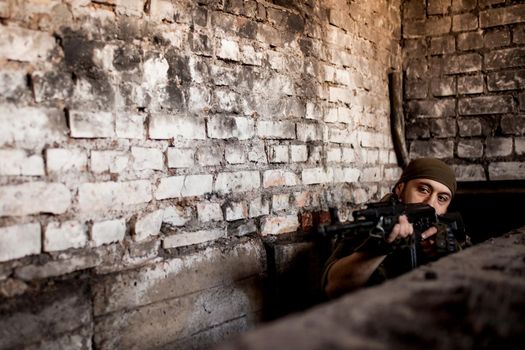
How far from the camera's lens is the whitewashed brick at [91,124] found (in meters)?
1.76

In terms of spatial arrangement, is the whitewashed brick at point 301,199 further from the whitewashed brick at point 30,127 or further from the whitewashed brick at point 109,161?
the whitewashed brick at point 30,127

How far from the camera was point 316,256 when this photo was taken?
8.98ft

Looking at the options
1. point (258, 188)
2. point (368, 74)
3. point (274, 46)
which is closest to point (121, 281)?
point (258, 188)

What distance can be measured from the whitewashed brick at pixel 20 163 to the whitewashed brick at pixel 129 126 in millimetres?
349

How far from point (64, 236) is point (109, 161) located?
1.16 feet

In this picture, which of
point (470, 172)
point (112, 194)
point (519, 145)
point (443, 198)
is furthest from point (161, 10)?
point (519, 145)

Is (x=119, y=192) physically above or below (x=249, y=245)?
above

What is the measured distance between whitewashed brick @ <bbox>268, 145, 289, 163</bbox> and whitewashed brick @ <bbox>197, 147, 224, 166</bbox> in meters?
0.37

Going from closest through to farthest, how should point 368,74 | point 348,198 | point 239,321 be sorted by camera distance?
point 239,321 < point 348,198 < point 368,74

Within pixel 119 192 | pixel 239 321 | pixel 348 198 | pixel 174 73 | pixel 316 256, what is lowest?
pixel 239 321

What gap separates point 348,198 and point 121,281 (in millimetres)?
1763

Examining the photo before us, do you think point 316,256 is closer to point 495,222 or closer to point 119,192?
point 119,192

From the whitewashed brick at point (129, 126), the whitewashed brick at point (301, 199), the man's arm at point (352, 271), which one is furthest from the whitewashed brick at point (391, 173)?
the whitewashed brick at point (129, 126)

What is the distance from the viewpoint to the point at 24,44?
165 cm
